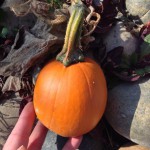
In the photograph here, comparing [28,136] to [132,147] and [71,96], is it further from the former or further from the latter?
[132,147]

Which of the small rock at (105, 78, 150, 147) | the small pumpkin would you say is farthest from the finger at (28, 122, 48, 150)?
the small rock at (105, 78, 150, 147)

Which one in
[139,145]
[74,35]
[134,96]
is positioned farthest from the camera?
[139,145]

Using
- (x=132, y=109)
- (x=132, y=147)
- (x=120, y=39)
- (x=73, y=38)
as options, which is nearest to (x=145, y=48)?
(x=120, y=39)

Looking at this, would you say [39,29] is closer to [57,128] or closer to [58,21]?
[58,21]

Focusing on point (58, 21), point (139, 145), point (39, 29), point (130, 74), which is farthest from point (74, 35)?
point (139, 145)

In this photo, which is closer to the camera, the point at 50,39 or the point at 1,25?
the point at 50,39

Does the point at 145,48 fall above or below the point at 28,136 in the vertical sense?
above

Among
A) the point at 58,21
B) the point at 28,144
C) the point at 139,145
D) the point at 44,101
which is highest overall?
the point at 58,21
